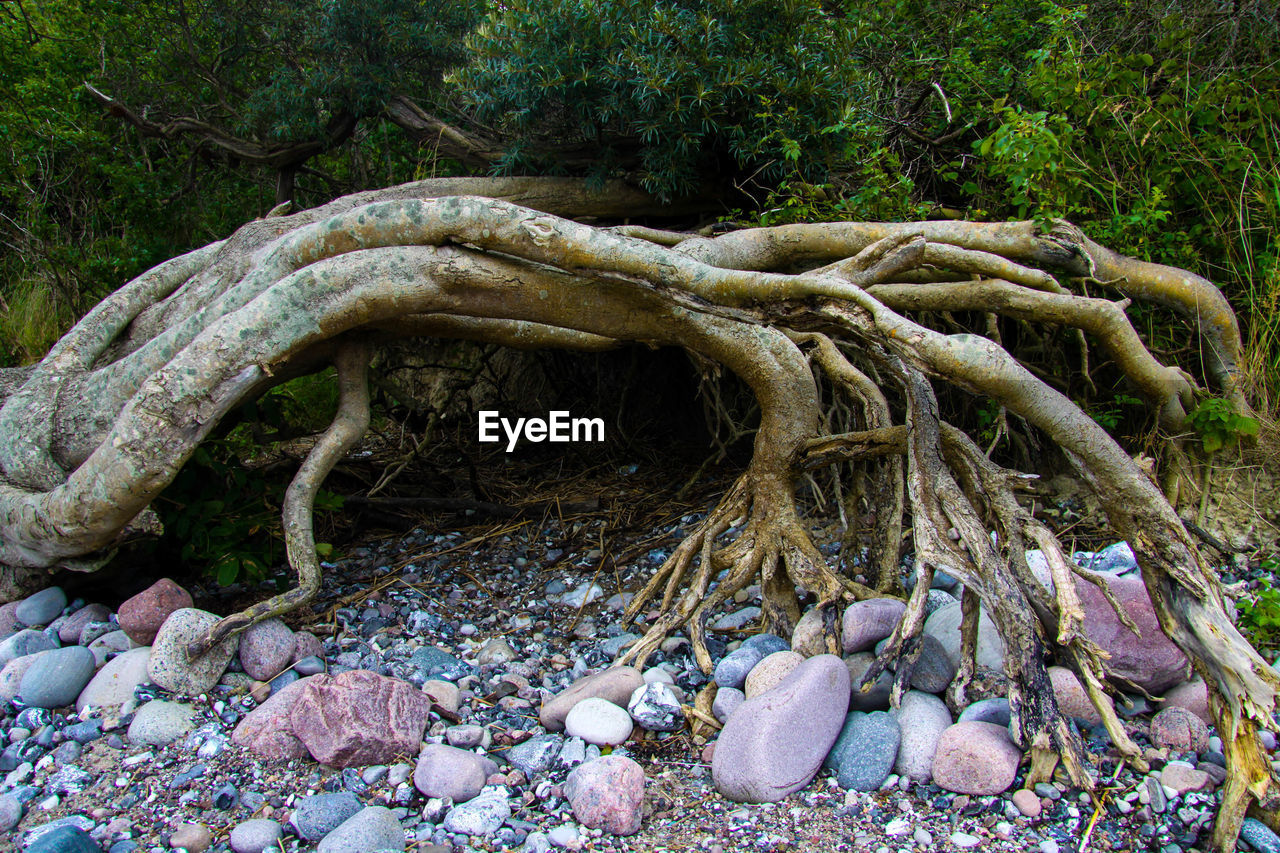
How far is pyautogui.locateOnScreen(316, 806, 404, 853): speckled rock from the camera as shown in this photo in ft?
6.91

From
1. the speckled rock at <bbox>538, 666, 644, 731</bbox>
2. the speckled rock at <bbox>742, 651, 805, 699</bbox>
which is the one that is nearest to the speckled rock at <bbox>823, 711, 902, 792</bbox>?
the speckled rock at <bbox>742, 651, 805, 699</bbox>

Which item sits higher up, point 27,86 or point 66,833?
point 27,86

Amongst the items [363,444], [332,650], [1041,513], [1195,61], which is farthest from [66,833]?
[1195,61]

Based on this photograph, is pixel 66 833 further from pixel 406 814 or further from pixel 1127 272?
pixel 1127 272

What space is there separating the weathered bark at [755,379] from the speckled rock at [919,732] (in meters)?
0.12

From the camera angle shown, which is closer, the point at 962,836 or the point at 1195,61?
the point at 962,836

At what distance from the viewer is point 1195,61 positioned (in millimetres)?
4133

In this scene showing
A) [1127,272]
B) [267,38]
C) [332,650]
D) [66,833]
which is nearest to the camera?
[66,833]

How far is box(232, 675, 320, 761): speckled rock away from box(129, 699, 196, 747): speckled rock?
0.20 meters

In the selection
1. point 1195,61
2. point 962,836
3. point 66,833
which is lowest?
point 962,836

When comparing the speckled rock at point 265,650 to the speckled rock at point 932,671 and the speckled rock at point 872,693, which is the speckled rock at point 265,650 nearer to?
the speckled rock at point 872,693

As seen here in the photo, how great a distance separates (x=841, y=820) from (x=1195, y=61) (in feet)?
13.6

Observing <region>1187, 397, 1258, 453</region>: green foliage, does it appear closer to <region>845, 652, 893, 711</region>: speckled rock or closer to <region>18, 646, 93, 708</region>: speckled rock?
<region>845, 652, 893, 711</region>: speckled rock

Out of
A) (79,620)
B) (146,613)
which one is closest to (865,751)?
(146,613)
